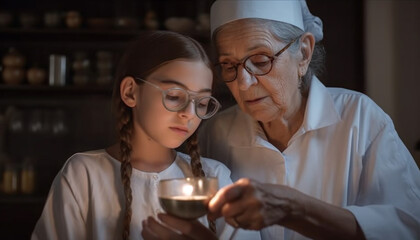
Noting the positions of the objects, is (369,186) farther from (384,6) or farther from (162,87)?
(384,6)

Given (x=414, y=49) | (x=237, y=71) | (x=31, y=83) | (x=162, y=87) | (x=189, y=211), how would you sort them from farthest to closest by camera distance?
(x=31, y=83), (x=414, y=49), (x=237, y=71), (x=162, y=87), (x=189, y=211)

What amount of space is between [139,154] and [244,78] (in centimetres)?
46

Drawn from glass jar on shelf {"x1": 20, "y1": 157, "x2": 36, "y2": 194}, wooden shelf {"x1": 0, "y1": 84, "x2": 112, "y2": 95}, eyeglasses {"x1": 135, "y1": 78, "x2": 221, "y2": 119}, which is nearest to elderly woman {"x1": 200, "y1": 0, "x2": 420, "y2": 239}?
eyeglasses {"x1": 135, "y1": 78, "x2": 221, "y2": 119}

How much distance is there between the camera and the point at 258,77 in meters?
1.83

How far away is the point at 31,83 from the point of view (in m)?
3.89

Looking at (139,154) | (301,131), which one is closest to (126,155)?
(139,154)

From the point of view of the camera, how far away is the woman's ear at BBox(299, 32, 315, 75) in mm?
1984

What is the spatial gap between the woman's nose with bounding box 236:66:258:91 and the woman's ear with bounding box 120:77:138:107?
38 centimetres

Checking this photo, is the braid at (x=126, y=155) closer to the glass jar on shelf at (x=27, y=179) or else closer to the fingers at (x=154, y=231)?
the fingers at (x=154, y=231)

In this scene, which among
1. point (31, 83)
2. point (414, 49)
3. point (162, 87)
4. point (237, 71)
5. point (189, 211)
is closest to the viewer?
point (189, 211)

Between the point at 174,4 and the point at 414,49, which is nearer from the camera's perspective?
the point at 414,49

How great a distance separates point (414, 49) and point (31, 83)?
2.89m

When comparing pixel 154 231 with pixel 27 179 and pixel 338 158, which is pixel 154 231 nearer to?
pixel 338 158

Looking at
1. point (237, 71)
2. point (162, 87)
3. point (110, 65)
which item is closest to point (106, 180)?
point (162, 87)
